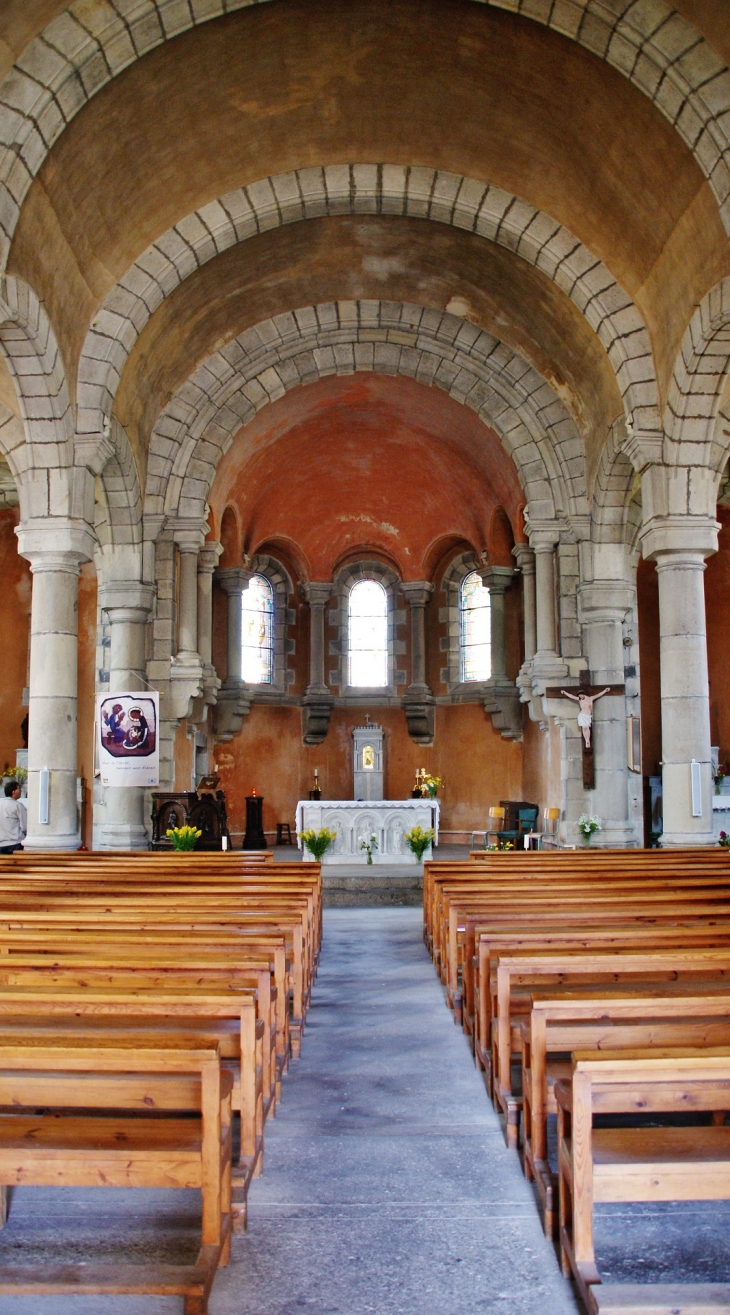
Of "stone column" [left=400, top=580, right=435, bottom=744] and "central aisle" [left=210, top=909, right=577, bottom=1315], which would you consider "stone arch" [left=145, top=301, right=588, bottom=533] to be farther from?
"central aisle" [left=210, top=909, right=577, bottom=1315]

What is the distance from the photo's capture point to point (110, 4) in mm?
8406

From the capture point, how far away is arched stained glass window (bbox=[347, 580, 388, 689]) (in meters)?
21.2

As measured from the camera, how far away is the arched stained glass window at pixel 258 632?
20391mm

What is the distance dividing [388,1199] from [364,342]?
13776 millimetres

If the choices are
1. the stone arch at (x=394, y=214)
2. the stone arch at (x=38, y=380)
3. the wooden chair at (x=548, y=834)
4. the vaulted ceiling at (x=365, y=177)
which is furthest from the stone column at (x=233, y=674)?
the stone arch at (x=38, y=380)

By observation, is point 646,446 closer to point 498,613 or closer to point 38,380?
point 38,380

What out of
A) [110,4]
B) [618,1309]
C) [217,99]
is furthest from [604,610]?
[618,1309]

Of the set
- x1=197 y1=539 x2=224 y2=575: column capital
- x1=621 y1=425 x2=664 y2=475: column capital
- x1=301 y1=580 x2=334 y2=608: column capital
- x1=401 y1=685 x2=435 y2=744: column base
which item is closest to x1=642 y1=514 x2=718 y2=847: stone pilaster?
x1=621 y1=425 x2=664 y2=475: column capital

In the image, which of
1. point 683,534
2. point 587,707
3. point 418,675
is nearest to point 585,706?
point 587,707

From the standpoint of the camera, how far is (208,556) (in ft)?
52.3

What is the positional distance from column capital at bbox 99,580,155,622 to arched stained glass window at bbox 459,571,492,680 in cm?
805

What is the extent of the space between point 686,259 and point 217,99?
481cm

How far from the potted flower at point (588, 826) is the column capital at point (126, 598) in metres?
6.36

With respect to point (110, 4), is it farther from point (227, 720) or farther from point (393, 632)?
point (393, 632)
